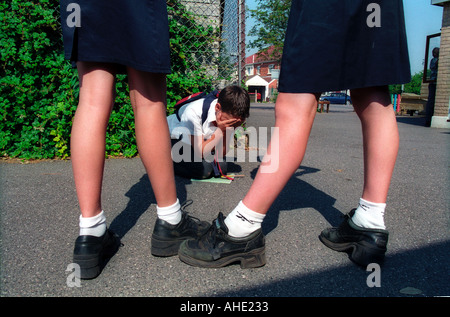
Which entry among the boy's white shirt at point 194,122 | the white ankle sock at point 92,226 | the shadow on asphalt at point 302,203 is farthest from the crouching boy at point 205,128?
the white ankle sock at point 92,226

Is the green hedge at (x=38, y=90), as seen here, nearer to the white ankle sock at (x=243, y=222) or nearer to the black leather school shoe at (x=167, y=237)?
the black leather school shoe at (x=167, y=237)

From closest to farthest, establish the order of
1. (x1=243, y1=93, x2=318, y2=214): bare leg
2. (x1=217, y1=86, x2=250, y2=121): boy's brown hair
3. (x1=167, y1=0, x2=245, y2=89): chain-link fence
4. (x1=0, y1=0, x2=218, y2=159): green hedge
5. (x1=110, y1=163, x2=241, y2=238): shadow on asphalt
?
(x1=243, y1=93, x2=318, y2=214): bare leg
(x1=110, y1=163, x2=241, y2=238): shadow on asphalt
(x1=217, y1=86, x2=250, y2=121): boy's brown hair
(x1=0, y1=0, x2=218, y2=159): green hedge
(x1=167, y1=0, x2=245, y2=89): chain-link fence

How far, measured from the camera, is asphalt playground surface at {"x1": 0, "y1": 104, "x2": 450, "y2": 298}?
136 cm

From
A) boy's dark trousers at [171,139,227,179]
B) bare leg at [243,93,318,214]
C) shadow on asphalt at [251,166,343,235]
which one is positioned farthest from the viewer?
boy's dark trousers at [171,139,227,179]

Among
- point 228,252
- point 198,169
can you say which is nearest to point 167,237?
point 228,252

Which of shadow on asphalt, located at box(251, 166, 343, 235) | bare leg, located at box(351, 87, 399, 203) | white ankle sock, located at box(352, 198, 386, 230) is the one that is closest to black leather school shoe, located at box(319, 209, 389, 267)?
white ankle sock, located at box(352, 198, 386, 230)

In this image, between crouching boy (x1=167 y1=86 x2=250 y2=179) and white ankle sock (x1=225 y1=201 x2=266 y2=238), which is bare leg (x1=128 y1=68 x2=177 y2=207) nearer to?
white ankle sock (x1=225 y1=201 x2=266 y2=238)

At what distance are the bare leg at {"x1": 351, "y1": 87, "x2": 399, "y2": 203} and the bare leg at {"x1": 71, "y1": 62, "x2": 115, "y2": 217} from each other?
1.15 metres

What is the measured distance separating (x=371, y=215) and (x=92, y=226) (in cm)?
125

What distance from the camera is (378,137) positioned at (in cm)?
158

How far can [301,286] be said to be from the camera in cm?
138

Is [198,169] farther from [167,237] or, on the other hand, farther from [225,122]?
[167,237]
